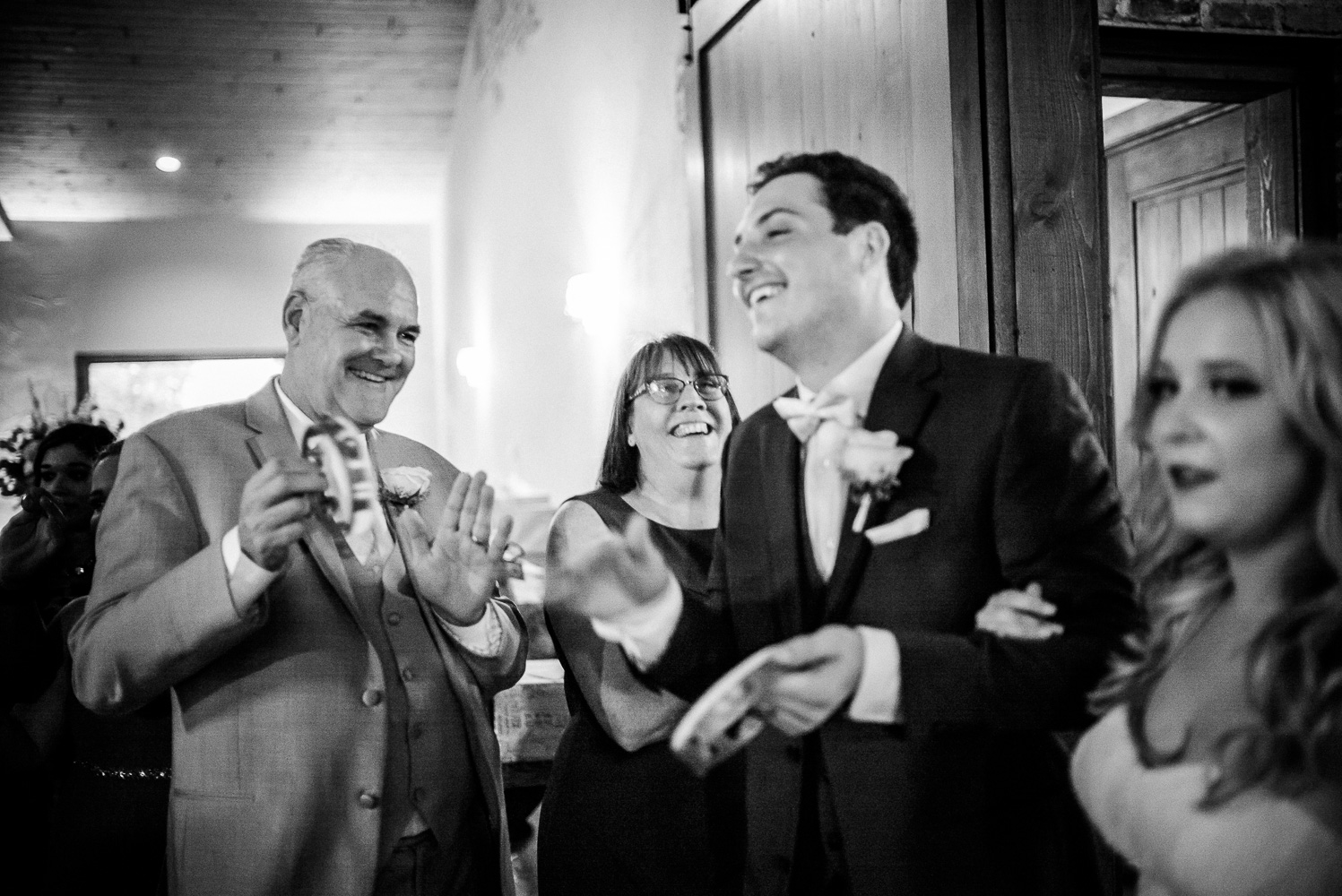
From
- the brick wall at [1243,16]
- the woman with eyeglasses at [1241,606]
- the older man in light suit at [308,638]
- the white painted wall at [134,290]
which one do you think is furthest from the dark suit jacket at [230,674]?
the white painted wall at [134,290]

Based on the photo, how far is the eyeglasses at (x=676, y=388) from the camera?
2.50 m

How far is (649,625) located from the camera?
1553 mm

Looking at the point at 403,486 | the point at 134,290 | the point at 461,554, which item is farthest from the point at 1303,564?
the point at 134,290

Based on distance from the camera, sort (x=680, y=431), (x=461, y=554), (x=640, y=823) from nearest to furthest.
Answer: (x=461, y=554) → (x=640, y=823) → (x=680, y=431)

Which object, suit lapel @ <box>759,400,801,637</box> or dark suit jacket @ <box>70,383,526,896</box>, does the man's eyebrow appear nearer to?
suit lapel @ <box>759,400,801,637</box>

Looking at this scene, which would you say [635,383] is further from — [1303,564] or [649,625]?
[1303,564]

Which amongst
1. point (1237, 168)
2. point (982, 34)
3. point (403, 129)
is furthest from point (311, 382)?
point (403, 129)

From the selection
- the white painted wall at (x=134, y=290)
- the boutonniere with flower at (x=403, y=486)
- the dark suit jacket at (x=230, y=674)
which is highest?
the white painted wall at (x=134, y=290)

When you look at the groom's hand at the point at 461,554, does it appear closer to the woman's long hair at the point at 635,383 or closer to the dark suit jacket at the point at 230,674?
the dark suit jacket at the point at 230,674

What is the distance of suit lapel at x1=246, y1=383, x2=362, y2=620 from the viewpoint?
2.00m

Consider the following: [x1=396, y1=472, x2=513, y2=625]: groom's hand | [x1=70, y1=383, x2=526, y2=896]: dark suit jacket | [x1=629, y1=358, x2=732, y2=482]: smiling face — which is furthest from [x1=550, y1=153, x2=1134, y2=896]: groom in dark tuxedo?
[x1=629, y1=358, x2=732, y2=482]: smiling face

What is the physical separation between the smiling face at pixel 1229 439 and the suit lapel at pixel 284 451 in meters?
1.38

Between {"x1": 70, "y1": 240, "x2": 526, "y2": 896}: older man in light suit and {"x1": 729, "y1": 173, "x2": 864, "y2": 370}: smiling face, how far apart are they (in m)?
0.62

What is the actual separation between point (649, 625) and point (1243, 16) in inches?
106
